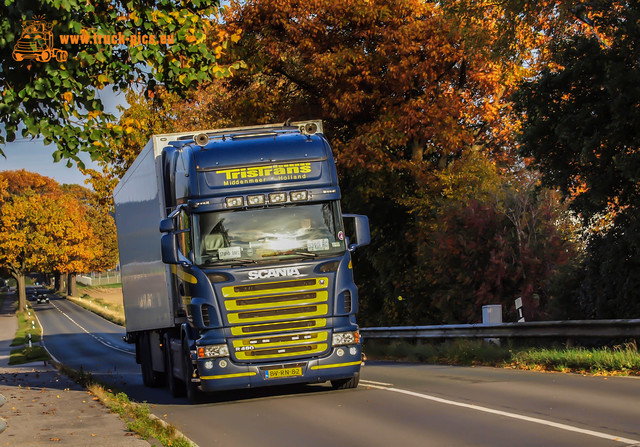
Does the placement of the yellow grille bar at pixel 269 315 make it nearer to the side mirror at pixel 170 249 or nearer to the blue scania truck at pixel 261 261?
the blue scania truck at pixel 261 261

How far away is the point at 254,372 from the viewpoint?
12.9 m

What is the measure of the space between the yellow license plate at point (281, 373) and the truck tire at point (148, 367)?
6.13 metres

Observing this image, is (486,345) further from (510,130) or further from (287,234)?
(510,130)

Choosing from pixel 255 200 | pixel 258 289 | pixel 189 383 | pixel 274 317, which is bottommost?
pixel 189 383

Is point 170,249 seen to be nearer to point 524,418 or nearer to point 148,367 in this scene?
point 524,418

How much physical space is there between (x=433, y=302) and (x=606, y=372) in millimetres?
12394

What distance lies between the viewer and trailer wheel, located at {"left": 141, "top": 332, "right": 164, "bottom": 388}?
18.7 m

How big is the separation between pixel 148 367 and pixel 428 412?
9062 mm

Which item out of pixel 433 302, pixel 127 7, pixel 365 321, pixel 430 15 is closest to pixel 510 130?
pixel 430 15

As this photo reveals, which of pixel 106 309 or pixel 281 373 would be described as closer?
pixel 281 373

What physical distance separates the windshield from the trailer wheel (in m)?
6.23

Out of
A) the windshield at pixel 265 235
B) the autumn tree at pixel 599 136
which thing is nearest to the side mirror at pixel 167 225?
the windshield at pixel 265 235

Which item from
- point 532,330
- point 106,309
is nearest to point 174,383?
point 532,330

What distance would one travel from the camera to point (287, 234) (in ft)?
43.4
